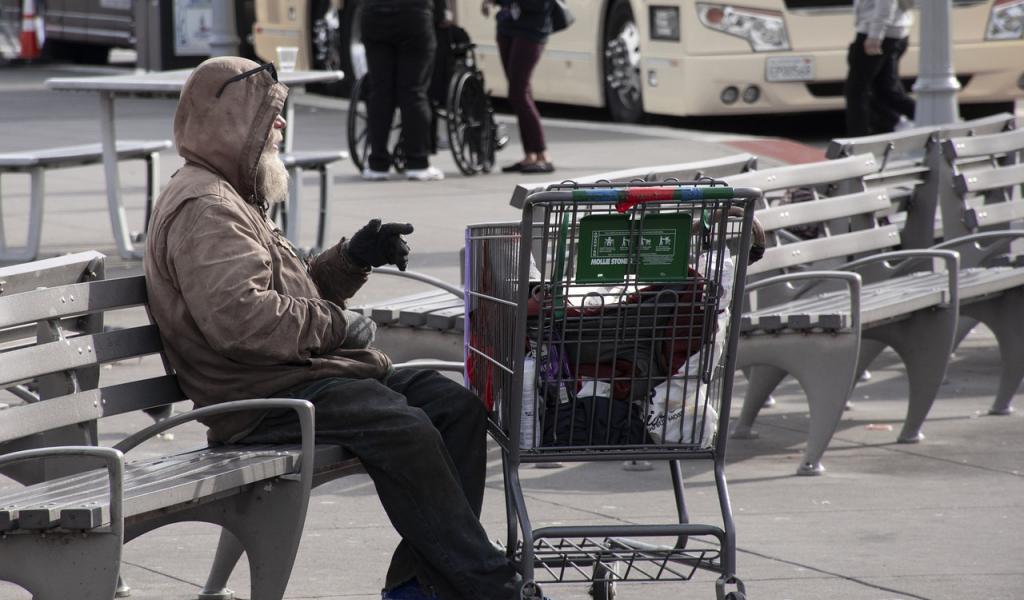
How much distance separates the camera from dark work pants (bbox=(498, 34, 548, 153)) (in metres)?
13.4

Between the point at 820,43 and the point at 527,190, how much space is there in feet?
36.2

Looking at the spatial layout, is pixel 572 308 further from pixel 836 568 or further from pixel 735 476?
pixel 735 476

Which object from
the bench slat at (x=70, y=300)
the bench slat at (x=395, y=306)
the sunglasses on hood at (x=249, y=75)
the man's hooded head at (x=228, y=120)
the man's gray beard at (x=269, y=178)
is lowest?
the bench slat at (x=395, y=306)

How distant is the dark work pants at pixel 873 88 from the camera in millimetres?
13547

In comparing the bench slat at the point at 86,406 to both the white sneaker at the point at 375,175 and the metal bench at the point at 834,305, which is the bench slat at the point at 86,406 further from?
the white sneaker at the point at 375,175

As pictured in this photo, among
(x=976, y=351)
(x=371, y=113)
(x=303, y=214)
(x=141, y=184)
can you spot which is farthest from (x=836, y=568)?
(x=141, y=184)

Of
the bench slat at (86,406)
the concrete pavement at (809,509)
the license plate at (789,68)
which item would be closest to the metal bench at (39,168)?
the concrete pavement at (809,509)

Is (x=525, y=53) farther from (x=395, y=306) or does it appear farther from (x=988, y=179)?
(x=395, y=306)

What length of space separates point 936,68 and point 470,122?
161 inches

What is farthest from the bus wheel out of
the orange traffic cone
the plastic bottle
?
the orange traffic cone

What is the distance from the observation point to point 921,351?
21.7 feet

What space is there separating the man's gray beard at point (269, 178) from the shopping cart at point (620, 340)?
1.83ft

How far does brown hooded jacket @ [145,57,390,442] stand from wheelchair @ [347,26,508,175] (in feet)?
30.1

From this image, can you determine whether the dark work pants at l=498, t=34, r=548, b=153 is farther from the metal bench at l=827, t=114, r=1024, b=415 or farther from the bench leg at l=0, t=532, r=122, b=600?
the bench leg at l=0, t=532, r=122, b=600
